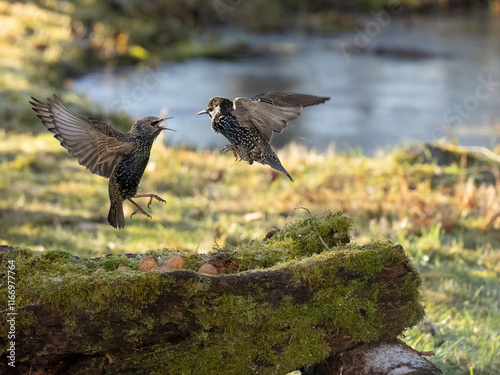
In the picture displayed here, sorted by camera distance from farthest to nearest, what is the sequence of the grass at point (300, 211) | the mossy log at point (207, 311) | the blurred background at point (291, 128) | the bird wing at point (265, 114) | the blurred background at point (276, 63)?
the blurred background at point (276, 63), the blurred background at point (291, 128), the grass at point (300, 211), the mossy log at point (207, 311), the bird wing at point (265, 114)

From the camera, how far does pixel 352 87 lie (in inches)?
579

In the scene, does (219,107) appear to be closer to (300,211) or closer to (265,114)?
(265,114)

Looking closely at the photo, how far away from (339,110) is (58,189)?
27.2 ft

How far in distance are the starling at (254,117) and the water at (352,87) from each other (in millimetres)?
7939

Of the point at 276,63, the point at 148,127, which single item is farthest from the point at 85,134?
the point at 276,63

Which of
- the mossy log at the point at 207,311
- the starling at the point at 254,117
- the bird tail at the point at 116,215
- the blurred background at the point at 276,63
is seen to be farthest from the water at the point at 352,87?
the starling at the point at 254,117

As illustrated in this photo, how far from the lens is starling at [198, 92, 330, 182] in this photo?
159cm

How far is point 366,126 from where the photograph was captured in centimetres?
1205

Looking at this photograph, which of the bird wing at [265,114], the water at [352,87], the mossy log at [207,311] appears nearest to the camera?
the bird wing at [265,114]

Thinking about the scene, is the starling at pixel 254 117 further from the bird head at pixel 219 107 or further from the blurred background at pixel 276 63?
the blurred background at pixel 276 63

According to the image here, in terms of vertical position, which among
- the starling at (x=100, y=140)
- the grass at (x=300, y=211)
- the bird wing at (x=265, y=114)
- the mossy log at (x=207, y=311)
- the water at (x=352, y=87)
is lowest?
the water at (x=352, y=87)

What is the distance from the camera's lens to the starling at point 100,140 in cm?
161

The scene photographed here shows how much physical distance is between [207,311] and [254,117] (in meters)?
0.93

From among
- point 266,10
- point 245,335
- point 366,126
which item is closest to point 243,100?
point 245,335
